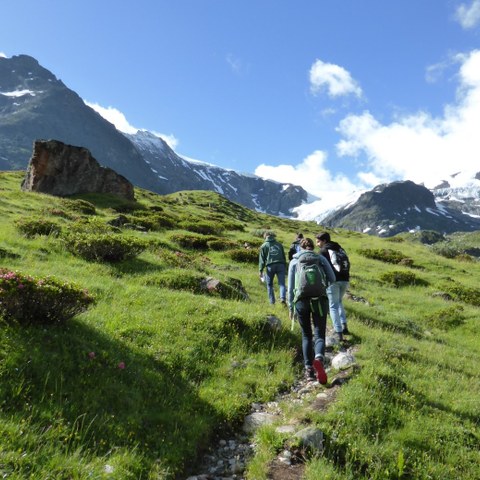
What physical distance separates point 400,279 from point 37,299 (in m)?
24.8

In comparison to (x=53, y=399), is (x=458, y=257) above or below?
above

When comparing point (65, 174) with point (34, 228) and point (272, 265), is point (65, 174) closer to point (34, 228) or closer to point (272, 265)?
point (34, 228)

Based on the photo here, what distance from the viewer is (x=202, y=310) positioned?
10.9m

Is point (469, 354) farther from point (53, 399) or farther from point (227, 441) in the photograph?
point (53, 399)

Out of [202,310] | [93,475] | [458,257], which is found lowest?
[93,475]

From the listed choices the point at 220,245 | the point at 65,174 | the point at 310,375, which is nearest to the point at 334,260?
the point at 310,375

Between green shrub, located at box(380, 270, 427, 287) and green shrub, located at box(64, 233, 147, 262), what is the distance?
713 inches

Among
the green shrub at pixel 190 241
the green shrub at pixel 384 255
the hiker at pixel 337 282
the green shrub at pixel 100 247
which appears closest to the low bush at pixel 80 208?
the green shrub at pixel 190 241

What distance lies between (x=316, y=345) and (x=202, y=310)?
333 cm

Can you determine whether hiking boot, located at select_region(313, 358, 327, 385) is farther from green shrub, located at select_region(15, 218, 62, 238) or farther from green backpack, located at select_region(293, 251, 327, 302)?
green shrub, located at select_region(15, 218, 62, 238)

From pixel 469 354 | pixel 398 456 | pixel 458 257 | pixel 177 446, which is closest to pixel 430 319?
pixel 469 354

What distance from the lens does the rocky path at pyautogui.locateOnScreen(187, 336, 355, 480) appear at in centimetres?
597

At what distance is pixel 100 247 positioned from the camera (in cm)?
1619

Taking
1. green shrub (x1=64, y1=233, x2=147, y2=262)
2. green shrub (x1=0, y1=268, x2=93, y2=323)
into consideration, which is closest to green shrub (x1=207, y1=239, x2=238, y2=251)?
green shrub (x1=64, y1=233, x2=147, y2=262)
